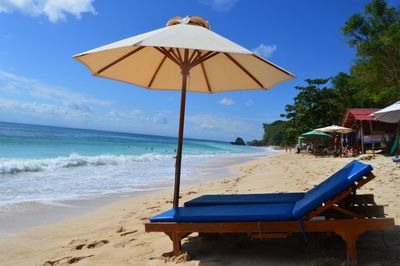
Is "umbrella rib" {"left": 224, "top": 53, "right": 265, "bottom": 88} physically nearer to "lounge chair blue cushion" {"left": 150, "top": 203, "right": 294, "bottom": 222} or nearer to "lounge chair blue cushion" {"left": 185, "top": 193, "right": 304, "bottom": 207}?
"lounge chair blue cushion" {"left": 185, "top": 193, "right": 304, "bottom": 207}

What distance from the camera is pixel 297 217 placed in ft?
11.0

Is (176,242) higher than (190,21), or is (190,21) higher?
(190,21)

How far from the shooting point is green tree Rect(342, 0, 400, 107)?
75.3 feet

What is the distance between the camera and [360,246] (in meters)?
3.71

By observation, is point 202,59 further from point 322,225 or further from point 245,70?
point 322,225

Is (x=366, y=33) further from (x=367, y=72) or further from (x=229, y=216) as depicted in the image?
(x=229, y=216)

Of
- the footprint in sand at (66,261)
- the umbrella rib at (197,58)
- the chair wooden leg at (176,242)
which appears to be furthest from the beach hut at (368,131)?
the footprint in sand at (66,261)

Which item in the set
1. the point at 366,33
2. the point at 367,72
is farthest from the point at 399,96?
the point at 366,33

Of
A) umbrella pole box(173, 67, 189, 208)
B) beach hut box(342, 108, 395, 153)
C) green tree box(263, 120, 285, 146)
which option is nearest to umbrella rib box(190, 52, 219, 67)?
umbrella pole box(173, 67, 189, 208)

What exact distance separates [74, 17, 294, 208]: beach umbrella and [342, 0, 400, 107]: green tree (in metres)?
19.7

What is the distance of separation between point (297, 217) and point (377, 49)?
23.9 meters

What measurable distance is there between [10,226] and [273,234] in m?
4.89

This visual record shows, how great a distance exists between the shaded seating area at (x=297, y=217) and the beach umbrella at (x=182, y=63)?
894mm

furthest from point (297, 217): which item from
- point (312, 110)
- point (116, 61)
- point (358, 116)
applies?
point (312, 110)
